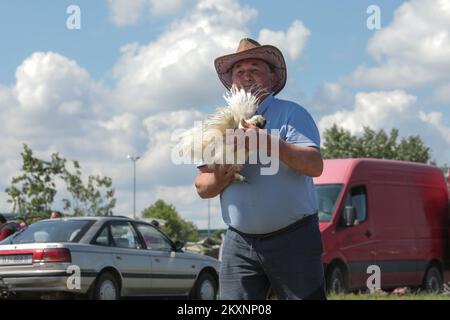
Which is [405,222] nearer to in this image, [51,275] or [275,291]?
[51,275]

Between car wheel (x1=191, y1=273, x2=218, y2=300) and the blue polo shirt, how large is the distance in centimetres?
1139

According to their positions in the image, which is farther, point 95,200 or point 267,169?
point 95,200

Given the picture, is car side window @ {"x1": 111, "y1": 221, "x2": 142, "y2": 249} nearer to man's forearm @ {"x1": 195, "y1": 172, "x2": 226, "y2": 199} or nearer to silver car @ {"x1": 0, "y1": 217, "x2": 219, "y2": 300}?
silver car @ {"x1": 0, "y1": 217, "x2": 219, "y2": 300}

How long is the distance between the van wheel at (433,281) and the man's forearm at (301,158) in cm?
1387

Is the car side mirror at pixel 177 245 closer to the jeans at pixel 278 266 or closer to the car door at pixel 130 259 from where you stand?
the car door at pixel 130 259

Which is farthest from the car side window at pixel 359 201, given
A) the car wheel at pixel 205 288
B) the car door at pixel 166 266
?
the car door at pixel 166 266

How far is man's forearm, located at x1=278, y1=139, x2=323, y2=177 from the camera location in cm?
429

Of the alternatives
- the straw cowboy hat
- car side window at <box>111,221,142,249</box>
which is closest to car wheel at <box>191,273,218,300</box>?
car side window at <box>111,221,142,249</box>

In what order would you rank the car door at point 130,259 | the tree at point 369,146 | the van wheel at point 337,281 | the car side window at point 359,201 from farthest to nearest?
the tree at point 369,146, the car side window at point 359,201, the van wheel at point 337,281, the car door at point 130,259

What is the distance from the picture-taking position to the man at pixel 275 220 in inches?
176

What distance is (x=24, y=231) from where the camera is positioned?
13.4 m

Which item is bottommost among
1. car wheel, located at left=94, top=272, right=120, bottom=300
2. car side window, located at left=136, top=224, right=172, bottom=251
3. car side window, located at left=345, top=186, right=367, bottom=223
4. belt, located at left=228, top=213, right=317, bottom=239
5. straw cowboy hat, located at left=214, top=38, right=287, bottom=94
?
car wheel, located at left=94, top=272, right=120, bottom=300

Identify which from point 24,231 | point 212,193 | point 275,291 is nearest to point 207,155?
point 212,193

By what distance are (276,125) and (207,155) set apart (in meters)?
0.42
